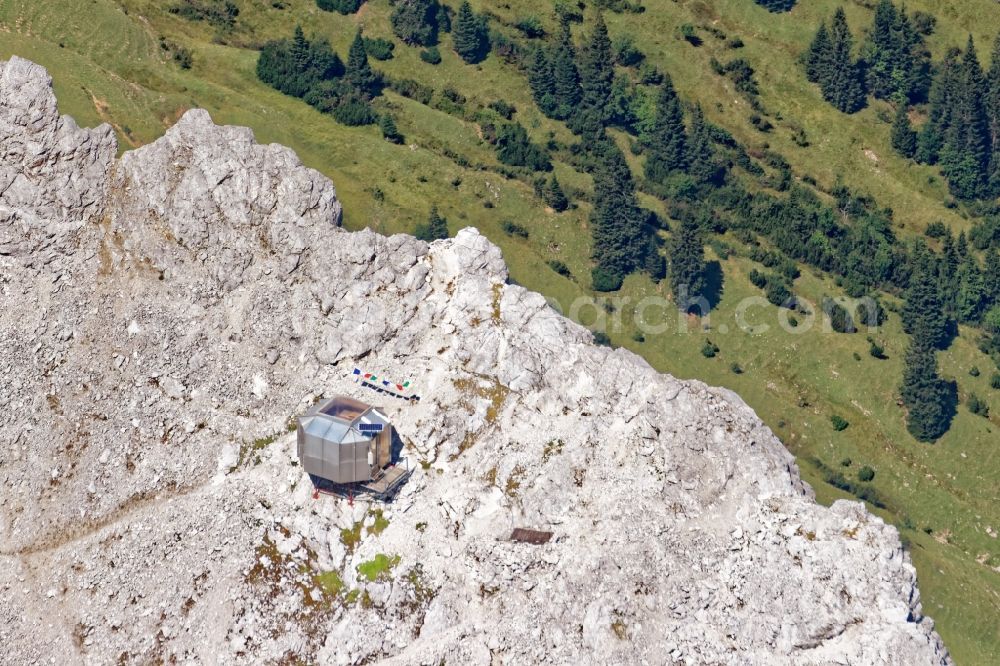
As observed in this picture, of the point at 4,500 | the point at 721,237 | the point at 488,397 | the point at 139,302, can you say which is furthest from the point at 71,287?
the point at 721,237

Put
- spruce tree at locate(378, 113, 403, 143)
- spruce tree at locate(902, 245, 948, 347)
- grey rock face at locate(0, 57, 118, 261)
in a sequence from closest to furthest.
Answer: grey rock face at locate(0, 57, 118, 261) < spruce tree at locate(378, 113, 403, 143) < spruce tree at locate(902, 245, 948, 347)

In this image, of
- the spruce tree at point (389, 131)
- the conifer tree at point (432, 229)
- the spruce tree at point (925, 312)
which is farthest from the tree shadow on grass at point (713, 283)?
the spruce tree at point (389, 131)

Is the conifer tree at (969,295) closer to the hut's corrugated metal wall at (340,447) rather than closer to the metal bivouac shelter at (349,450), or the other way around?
the metal bivouac shelter at (349,450)

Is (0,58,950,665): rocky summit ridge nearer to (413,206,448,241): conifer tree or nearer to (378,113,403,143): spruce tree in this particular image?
(413,206,448,241): conifer tree

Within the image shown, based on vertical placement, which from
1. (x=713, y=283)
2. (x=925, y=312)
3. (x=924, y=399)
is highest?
(x=925, y=312)

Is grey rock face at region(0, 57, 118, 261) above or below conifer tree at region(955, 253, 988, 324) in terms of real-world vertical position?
above

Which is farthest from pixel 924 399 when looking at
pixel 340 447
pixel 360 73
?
pixel 340 447

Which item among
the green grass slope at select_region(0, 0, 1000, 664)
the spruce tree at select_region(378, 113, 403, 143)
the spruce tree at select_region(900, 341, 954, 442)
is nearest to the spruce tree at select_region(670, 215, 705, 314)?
the green grass slope at select_region(0, 0, 1000, 664)

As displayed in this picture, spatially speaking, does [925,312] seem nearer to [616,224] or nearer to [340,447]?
[616,224]

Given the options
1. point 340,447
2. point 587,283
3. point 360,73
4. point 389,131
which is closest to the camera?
point 340,447
